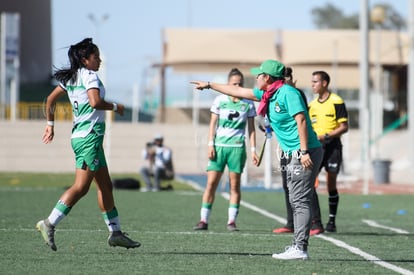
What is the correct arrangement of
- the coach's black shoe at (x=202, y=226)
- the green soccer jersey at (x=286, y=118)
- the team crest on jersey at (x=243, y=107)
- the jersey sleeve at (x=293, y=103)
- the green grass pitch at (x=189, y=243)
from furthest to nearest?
1. the team crest on jersey at (x=243, y=107)
2. the coach's black shoe at (x=202, y=226)
3. the green soccer jersey at (x=286, y=118)
4. the jersey sleeve at (x=293, y=103)
5. the green grass pitch at (x=189, y=243)

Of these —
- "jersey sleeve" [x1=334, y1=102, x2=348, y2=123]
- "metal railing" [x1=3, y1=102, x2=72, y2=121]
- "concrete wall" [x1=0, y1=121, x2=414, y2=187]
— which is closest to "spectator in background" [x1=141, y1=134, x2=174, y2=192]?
"concrete wall" [x1=0, y1=121, x2=414, y2=187]

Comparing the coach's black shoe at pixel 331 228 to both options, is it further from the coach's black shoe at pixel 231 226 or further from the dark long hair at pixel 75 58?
the dark long hair at pixel 75 58

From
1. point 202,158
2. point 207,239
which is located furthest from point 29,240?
point 202,158

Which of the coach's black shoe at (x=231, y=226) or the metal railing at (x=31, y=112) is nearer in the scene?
the coach's black shoe at (x=231, y=226)

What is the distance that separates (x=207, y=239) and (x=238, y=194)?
79.4 inches

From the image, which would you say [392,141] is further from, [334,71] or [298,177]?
[298,177]

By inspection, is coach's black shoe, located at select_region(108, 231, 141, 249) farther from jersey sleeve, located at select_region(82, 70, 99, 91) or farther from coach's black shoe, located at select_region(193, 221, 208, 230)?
coach's black shoe, located at select_region(193, 221, 208, 230)

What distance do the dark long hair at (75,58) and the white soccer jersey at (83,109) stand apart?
0.17ft

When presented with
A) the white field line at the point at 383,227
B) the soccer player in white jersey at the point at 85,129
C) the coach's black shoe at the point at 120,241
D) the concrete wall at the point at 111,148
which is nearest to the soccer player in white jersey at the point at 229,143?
the white field line at the point at 383,227

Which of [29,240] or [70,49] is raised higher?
[70,49]

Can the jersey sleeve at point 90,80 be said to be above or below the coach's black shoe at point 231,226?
above

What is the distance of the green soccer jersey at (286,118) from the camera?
10484 mm

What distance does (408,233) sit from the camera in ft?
46.8

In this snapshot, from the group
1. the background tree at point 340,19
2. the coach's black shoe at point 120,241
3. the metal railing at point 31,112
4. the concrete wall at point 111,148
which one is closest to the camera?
the coach's black shoe at point 120,241
